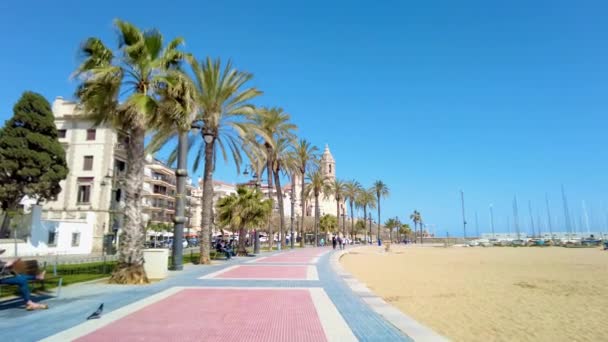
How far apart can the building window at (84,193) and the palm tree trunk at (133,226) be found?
1206 inches

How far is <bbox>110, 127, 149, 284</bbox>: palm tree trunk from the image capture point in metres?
11.0

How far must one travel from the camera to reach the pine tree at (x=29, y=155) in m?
29.1

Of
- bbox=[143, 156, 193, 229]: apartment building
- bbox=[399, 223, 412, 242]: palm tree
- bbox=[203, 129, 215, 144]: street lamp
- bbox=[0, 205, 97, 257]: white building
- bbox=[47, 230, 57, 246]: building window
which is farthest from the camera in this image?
bbox=[399, 223, 412, 242]: palm tree

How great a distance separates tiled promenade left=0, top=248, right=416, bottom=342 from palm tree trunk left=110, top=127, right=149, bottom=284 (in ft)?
2.16

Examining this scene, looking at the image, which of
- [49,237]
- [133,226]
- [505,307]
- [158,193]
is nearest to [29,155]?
[49,237]

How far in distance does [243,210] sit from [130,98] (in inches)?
585

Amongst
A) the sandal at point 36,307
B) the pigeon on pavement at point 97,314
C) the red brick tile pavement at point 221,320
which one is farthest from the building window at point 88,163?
the pigeon on pavement at point 97,314

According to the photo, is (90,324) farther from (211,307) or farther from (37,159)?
(37,159)

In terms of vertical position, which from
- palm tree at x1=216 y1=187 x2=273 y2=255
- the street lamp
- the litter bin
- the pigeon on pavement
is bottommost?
the pigeon on pavement

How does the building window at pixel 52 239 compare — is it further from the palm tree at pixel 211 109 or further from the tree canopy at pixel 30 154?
the palm tree at pixel 211 109

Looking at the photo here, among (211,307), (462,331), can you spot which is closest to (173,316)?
(211,307)

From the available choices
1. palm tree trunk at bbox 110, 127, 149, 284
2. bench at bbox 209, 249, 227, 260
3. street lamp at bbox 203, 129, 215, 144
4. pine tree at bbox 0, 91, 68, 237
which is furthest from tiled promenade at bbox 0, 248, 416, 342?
pine tree at bbox 0, 91, 68, 237

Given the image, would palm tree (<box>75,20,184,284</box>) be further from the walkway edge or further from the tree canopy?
the tree canopy

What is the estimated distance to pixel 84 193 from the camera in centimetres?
3788
